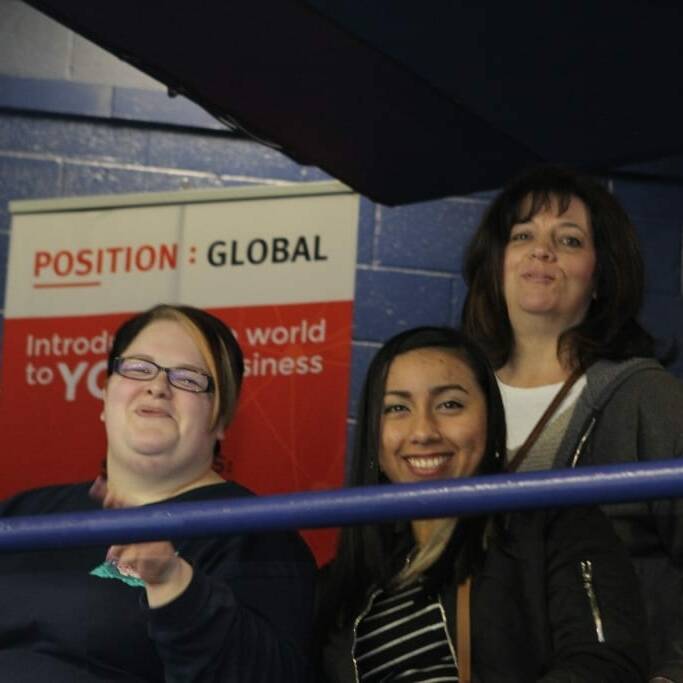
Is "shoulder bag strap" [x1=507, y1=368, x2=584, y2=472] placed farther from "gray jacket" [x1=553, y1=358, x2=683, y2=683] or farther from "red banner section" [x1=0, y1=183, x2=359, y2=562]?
"red banner section" [x1=0, y1=183, x2=359, y2=562]

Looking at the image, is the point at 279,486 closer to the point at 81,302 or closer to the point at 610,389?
the point at 81,302

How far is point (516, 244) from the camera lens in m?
2.44

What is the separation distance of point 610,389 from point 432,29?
53 centimetres

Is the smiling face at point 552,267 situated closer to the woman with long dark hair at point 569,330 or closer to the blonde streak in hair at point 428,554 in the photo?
the woman with long dark hair at point 569,330

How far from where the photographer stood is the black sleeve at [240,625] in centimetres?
186

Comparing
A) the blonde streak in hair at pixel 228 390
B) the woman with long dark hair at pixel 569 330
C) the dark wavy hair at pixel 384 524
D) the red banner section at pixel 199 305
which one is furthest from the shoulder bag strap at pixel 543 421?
the red banner section at pixel 199 305

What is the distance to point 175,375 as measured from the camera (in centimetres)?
223

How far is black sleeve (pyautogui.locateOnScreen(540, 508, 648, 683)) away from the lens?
1.88 m

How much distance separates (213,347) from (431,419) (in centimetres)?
A: 32

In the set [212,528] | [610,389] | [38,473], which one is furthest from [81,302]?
[212,528]

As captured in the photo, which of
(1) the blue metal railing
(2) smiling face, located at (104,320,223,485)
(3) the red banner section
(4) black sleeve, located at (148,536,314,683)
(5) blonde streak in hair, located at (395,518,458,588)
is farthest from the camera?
(3) the red banner section

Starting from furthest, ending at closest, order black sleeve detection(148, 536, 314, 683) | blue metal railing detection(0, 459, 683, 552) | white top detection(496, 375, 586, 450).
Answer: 1. white top detection(496, 375, 586, 450)
2. black sleeve detection(148, 536, 314, 683)
3. blue metal railing detection(0, 459, 683, 552)

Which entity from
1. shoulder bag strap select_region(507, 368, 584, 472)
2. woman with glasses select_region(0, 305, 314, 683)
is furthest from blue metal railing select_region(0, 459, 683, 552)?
shoulder bag strap select_region(507, 368, 584, 472)

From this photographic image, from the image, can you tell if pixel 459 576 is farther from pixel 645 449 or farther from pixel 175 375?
pixel 175 375
